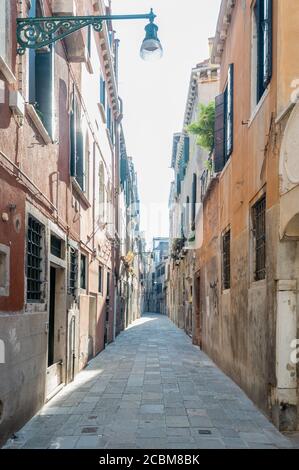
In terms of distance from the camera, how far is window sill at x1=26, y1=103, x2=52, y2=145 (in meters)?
6.28

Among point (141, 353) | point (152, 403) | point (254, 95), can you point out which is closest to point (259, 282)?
point (152, 403)

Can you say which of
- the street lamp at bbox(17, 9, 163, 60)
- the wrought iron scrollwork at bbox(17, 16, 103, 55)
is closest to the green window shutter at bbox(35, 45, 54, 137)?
the street lamp at bbox(17, 9, 163, 60)

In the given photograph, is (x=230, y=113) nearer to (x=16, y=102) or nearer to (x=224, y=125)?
(x=224, y=125)

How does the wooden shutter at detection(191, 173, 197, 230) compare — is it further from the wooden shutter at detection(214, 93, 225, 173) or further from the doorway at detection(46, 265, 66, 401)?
the doorway at detection(46, 265, 66, 401)

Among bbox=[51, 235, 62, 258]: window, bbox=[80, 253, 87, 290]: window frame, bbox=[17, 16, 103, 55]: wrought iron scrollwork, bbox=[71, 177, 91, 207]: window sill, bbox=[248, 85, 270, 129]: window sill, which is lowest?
bbox=[80, 253, 87, 290]: window frame

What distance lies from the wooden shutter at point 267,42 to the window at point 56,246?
4.05m

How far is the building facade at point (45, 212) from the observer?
18.0 ft

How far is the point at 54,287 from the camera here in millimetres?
8867

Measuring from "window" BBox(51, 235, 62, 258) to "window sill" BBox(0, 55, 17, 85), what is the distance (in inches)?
126

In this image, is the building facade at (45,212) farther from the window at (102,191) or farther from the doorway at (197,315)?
the doorway at (197,315)

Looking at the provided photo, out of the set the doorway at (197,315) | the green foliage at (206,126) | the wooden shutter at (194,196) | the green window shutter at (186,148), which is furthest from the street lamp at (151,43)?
the green window shutter at (186,148)

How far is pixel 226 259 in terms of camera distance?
11.2 meters

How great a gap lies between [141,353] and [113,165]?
8061 millimetres

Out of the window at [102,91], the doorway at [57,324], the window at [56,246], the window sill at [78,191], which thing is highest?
the window at [102,91]
